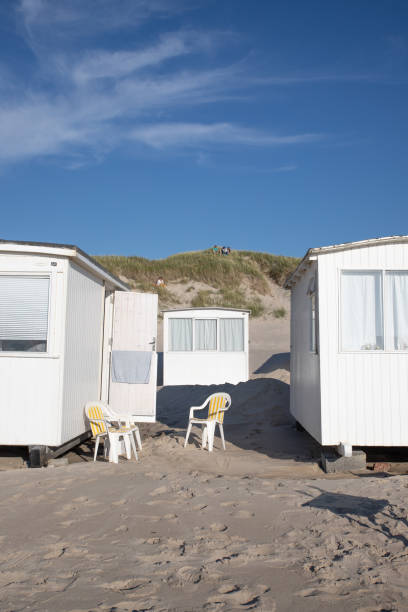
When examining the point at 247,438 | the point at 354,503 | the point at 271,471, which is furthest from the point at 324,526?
the point at 247,438

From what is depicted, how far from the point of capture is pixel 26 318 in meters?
6.65

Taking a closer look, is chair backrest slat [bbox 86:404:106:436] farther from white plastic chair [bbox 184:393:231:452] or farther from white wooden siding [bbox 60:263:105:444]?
white plastic chair [bbox 184:393:231:452]

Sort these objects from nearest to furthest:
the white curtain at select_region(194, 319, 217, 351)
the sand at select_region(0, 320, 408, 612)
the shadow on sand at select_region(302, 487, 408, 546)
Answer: the sand at select_region(0, 320, 408, 612)
the shadow on sand at select_region(302, 487, 408, 546)
the white curtain at select_region(194, 319, 217, 351)

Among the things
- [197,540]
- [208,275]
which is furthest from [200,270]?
[197,540]

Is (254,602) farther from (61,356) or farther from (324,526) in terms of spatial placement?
(61,356)

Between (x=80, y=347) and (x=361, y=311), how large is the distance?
3.80m

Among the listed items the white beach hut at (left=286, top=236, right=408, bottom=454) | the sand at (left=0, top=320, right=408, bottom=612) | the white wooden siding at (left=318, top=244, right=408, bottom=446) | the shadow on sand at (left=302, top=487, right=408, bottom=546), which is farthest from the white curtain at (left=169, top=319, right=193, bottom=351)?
the shadow on sand at (left=302, top=487, right=408, bottom=546)


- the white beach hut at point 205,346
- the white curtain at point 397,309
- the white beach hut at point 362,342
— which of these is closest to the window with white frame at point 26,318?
the white beach hut at point 362,342

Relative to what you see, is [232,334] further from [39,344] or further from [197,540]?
[197,540]

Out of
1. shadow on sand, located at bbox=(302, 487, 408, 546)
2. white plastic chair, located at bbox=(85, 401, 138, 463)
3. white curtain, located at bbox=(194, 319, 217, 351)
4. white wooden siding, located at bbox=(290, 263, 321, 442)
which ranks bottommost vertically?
shadow on sand, located at bbox=(302, 487, 408, 546)

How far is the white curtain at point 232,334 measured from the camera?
17156 mm

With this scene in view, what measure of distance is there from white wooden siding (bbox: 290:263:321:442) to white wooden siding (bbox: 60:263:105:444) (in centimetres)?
316

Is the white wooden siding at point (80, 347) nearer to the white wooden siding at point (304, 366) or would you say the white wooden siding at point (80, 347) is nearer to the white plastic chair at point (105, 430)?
the white plastic chair at point (105, 430)

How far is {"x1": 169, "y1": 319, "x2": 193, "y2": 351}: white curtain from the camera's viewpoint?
17.1 metres
